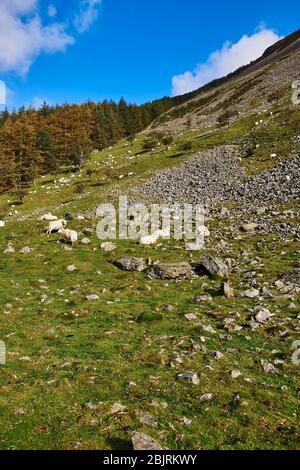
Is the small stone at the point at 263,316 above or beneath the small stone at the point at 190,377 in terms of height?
above

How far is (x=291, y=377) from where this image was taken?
14383 mm

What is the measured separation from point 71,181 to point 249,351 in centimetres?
6412

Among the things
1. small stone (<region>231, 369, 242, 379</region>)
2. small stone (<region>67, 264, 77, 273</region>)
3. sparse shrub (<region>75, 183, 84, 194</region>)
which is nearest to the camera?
small stone (<region>231, 369, 242, 379</region>)

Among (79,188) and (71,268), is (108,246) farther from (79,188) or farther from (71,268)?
(79,188)

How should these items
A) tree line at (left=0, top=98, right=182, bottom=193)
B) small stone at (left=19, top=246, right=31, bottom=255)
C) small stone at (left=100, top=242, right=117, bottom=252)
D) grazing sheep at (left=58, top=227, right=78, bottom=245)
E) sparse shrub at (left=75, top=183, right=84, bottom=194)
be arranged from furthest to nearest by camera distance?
tree line at (left=0, top=98, right=182, bottom=193) → sparse shrub at (left=75, top=183, right=84, bottom=194) → grazing sheep at (left=58, top=227, right=78, bottom=245) → small stone at (left=19, top=246, right=31, bottom=255) → small stone at (left=100, top=242, right=117, bottom=252)

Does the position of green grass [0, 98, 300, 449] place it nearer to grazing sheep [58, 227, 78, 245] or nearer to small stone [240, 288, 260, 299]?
small stone [240, 288, 260, 299]

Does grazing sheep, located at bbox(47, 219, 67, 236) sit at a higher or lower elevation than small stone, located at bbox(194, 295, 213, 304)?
higher

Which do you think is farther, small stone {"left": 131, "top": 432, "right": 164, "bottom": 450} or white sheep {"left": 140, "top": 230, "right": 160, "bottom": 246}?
white sheep {"left": 140, "top": 230, "right": 160, "bottom": 246}

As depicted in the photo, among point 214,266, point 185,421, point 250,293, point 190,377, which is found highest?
point 214,266

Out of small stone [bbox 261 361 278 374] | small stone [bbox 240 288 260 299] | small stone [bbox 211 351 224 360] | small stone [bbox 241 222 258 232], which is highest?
small stone [bbox 241 222 258 232]

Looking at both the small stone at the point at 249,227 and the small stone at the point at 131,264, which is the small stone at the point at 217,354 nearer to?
the small stone at the point at 131,264

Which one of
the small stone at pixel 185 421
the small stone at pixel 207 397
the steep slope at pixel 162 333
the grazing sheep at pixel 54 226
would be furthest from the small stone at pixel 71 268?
the small stone at pixel 185 421

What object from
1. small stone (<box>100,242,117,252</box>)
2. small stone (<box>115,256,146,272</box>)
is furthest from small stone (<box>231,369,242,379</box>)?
small stone (<box>100,242,117,252</box>)

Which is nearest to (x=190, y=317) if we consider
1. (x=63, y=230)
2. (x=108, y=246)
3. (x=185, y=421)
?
(x=185, y=421)
